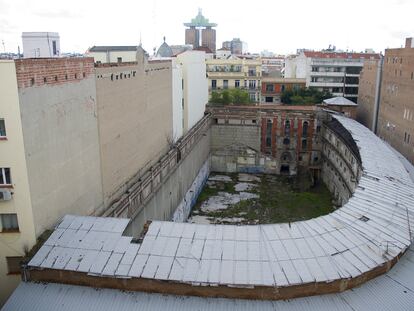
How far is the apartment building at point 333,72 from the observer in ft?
238

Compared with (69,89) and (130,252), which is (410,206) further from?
(69,89)

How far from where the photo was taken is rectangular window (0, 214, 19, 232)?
16344 millimetres

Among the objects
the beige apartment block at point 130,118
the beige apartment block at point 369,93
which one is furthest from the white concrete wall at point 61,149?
the beige apartment block at point 369,93

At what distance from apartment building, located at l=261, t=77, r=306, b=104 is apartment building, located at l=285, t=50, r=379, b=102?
3334 millimetres

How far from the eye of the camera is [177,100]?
3750cm

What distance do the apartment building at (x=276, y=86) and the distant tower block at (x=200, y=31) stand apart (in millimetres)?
92771

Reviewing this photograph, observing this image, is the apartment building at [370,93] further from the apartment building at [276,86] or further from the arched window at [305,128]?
the arched window at [305,128]

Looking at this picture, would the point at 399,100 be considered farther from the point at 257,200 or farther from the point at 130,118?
the point at 130,118

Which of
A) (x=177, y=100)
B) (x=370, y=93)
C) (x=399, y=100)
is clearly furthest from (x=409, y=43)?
(x=177, y=100)

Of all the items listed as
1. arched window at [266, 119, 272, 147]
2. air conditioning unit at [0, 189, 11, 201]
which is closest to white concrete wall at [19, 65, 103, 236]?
air conditioning unit at [0, 189, 11, 201]

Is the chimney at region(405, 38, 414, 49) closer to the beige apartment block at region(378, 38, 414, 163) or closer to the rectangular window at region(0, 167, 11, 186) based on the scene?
the beige apartment block at region(378, 38, 414, 163)

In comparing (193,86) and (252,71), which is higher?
(252,71)

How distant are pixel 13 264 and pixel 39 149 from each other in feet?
15.5

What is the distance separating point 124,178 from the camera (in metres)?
25.1
